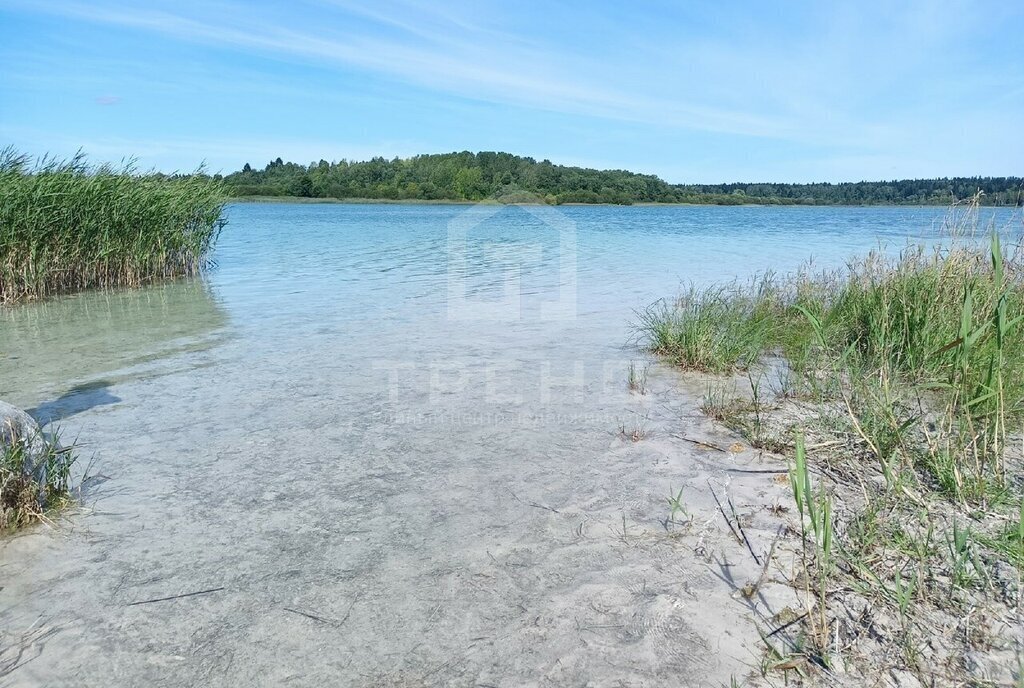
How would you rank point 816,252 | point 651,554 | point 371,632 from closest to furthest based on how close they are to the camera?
point 371,632 < point 651,554 < point 816,252

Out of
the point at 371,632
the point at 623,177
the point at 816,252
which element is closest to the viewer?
the point at 371,632

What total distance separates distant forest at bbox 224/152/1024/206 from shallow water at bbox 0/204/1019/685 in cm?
3267

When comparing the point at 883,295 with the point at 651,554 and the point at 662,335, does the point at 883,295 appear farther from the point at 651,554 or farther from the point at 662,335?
the point at 651,554

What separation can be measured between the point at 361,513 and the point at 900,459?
3312mm

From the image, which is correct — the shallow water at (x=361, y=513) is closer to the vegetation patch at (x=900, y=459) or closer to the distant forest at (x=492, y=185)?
the vegetation patch at (x=900, y=459)

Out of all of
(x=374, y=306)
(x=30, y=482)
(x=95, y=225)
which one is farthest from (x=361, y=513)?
(x=95, y=225)

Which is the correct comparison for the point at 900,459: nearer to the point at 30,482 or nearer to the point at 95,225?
A: the point at 30,482

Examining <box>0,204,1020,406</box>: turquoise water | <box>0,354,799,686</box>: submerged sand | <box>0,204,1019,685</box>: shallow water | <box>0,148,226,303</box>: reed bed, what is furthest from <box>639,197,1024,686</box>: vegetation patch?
<box>0,148,226,303</box>: reed bed

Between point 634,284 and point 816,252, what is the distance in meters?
10.4

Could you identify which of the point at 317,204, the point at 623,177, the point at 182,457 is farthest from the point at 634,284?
the point at 317,204

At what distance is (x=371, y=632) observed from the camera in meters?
3.07

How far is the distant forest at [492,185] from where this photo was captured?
157ft

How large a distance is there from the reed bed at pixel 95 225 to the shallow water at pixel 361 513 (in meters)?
2.99

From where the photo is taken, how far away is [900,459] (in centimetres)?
433
